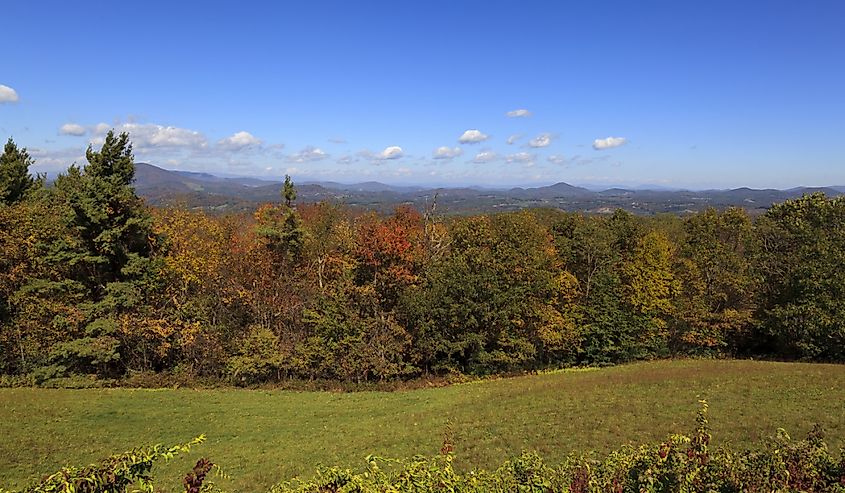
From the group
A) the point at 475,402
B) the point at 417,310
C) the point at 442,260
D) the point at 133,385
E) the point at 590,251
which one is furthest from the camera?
the point at 590,251

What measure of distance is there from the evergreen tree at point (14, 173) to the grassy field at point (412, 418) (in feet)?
57.2

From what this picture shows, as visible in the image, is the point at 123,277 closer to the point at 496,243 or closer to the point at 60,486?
the point at 496,243

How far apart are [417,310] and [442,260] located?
5027 mm

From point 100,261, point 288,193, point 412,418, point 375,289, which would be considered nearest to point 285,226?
point 288,193

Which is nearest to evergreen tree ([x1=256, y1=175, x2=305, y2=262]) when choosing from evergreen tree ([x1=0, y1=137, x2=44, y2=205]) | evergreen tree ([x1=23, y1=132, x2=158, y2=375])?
evergreen tree ([x1=23, y1=132, x2=158, y2=375])

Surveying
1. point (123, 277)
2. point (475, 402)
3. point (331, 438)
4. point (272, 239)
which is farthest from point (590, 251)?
point (123, 277)

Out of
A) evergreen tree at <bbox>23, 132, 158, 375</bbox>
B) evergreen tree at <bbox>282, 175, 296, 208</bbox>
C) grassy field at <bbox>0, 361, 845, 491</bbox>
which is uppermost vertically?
evergreen tree at <bbox>282, 175, 296, 208</bbox>

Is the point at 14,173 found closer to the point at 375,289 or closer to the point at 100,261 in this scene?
the point at 100,261

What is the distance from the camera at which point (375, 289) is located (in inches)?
1437

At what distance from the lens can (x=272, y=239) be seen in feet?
122

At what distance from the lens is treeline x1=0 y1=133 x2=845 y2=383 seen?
30.6 m

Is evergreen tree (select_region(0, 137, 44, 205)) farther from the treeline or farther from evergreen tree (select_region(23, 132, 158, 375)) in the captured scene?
evergreen tree (select_region(23, 132, 158, 375))

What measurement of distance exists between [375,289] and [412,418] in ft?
50.8

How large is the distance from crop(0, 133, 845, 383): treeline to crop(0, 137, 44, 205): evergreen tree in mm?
161
